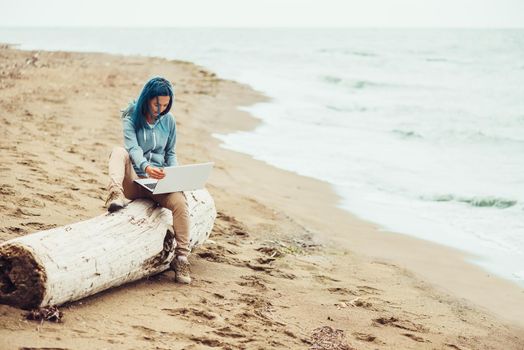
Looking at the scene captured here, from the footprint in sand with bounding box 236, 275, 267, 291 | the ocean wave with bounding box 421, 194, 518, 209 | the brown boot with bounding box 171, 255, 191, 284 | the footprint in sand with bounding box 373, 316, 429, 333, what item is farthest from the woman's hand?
the ocean wave with bounding box 421, 194, 518, 209

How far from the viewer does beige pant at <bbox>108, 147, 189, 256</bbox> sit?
15.9ft

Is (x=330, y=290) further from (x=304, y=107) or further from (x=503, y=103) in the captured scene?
(x=503, y=103)

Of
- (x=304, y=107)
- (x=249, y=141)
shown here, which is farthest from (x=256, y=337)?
(x=304, y=107)

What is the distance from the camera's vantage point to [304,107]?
20641 mm

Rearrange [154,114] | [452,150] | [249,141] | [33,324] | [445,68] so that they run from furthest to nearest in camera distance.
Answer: [445,68] < [452,150] < [249,141] < [154,114] < [33,324]

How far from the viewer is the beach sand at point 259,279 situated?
156 inches

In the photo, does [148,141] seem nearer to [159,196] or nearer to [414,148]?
[159,196]

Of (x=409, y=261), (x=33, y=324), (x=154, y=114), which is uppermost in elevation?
(x=154, y=114)

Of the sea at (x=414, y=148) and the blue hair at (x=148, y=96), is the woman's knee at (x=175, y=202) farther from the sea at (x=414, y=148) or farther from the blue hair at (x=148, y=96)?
the sea at (x=414, y=148)

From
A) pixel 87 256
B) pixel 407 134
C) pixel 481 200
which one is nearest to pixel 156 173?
pixel 87 256

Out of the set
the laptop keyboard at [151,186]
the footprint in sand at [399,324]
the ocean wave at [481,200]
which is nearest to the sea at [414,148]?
the ocean wave at [481,200]

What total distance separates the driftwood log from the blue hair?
68 cm

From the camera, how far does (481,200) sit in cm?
955

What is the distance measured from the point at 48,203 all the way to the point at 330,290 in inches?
116
